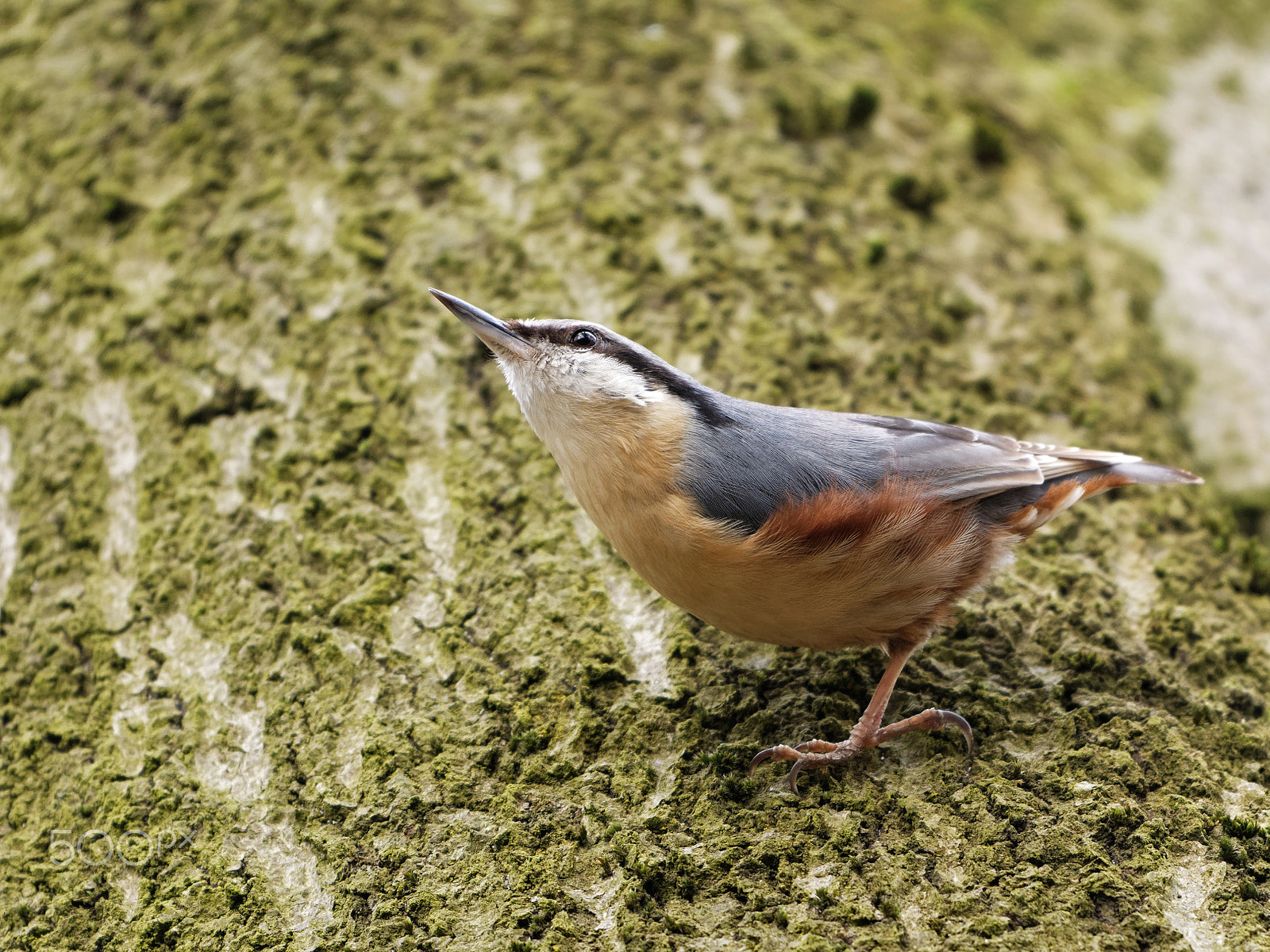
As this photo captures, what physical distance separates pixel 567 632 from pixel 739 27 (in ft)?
8.67

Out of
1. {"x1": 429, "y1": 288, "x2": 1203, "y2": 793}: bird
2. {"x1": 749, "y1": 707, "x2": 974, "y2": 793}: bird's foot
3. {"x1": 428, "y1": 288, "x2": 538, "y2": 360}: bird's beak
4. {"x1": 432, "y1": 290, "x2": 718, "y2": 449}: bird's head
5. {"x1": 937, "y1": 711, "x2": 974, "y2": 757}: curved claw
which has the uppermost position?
{"x1": 428, "y1": 288, "x2": 538, "y2": 360}: bird's beak

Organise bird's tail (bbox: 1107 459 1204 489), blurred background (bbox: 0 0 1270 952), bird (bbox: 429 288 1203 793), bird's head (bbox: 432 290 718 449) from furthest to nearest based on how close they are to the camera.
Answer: bird's tail (bbox: 1107 459 1204 489) → bird's head (bbox: 432 290 718 449) → bird (bbox: 429 288 1203 793) → blurred background (bbox: 0 0 1270 952)

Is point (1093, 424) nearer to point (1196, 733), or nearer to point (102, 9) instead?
point (1196, 733)

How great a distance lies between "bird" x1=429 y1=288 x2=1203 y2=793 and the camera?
2.31 m

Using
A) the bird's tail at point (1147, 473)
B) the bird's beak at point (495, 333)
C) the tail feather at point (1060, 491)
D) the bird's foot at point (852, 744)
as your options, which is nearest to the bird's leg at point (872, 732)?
the bird's foot at point (852, 744)

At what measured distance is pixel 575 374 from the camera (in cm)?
261

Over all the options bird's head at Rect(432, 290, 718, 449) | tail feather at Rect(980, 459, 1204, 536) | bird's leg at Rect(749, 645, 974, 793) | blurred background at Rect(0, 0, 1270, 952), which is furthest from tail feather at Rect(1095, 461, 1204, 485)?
bird's head at Rect(432, 290, 718, 449)

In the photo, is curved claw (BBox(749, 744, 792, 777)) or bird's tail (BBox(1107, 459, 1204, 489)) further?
bird's tail (BBox(1107, 459, 1204, 489))

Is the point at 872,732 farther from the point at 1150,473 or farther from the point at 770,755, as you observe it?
the point at 1150,473

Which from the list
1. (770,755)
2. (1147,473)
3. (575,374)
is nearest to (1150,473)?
(1147,473)

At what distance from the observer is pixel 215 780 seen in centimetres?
238

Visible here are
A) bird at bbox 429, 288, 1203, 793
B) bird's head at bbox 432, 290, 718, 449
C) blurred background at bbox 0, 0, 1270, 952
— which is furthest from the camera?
bird's head at bbox 432, 290, 718, 449

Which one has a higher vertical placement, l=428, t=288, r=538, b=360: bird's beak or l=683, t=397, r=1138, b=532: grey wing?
l=428, t=288, r=538, b=360: bird's beak

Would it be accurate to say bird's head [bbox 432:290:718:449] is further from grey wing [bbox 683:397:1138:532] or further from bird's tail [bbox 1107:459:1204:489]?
bird's tail [bbox 1107:459:1204:489]
